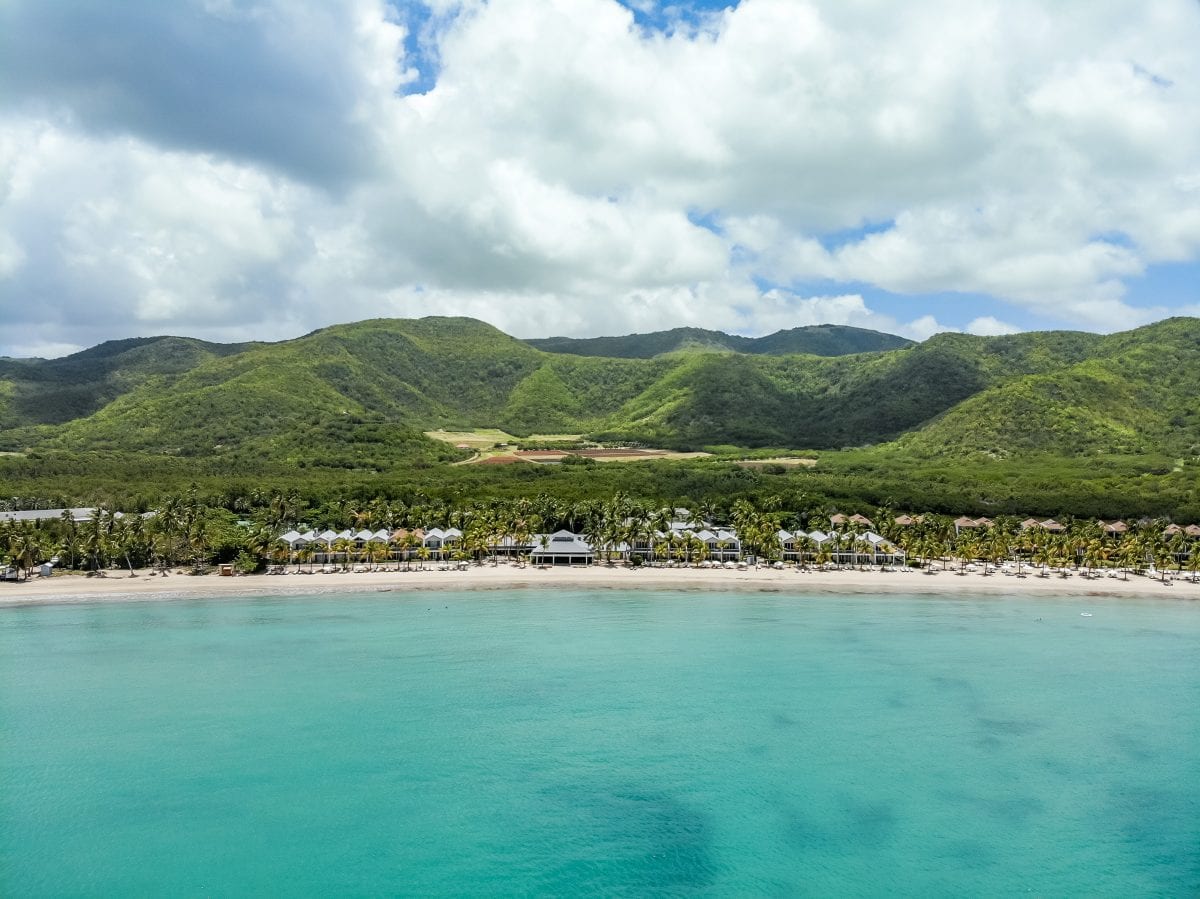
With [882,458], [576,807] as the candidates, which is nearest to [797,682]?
[576,807]

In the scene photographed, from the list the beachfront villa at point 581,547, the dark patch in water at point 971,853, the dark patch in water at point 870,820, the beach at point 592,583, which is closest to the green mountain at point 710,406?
the beachfront villa at point 581,547

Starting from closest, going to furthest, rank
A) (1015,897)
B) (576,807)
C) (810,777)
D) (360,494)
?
(1015,897)
(576,807)
(810,777)
(360,494)

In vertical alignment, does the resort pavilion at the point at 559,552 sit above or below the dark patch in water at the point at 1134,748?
above

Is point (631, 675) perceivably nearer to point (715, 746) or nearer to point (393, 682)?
point (715, 746)

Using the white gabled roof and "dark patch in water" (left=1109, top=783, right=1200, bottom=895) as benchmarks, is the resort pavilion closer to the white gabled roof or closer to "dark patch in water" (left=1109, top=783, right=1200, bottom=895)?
the white gabled roof

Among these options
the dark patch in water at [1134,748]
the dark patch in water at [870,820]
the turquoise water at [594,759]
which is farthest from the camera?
the dark patch in water at [1134,748]

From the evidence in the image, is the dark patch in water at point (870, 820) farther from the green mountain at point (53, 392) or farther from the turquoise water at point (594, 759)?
the green mountain at point (53, 392)
